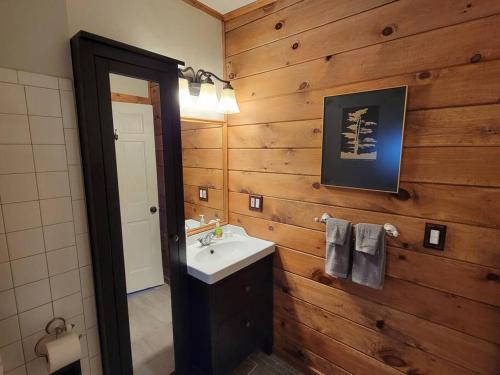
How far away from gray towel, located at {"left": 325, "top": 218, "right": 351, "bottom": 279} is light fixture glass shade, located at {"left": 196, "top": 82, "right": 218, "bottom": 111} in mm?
1075

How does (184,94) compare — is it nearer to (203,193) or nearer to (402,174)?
(203,193)

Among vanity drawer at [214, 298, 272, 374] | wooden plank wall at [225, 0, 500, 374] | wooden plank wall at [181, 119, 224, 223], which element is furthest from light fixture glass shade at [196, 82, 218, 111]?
vanity drawer at [214, 298, 272, 374]

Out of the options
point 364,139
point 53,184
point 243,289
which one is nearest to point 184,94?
point 53,184

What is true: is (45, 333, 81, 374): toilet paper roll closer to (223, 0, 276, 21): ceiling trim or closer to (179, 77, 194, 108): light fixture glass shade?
(179, 77, 194, 108): light fixture glass shade

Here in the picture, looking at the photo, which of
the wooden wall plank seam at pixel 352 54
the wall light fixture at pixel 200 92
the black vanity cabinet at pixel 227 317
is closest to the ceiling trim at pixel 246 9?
the wooden wall plank seam at pixel 352 54

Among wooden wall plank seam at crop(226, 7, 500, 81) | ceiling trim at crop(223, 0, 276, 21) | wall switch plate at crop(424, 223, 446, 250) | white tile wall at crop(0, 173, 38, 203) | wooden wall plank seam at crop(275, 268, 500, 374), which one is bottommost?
wooden wall plank seam at crop(275, 268, 500, 374)

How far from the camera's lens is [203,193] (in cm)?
191

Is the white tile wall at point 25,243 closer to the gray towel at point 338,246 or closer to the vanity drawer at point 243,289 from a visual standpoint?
the vanity drawer at point 243,289

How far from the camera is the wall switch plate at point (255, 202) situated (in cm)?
185

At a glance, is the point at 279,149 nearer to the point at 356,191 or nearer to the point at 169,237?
the point at 356,191

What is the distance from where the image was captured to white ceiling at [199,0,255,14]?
5.45ft

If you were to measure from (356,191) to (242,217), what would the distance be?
2.95 feet

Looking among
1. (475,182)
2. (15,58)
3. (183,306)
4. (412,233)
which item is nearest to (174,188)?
(183,306)

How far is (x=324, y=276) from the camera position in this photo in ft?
5.23
